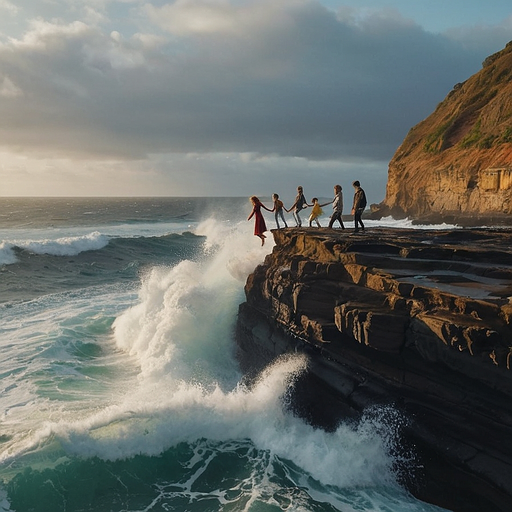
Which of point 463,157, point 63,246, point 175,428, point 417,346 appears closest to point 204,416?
point 175,428

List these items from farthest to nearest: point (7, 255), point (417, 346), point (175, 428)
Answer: point (7, 255)
point (175, 428)
point (417, 346)

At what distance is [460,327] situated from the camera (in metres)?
6.34

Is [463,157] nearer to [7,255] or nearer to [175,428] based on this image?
[7,255]

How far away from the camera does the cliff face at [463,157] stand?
3608 centimetres

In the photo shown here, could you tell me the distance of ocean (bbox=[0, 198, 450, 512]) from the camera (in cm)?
737

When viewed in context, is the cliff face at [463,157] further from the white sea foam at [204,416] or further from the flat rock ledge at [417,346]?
the white sea foam at [204,416]

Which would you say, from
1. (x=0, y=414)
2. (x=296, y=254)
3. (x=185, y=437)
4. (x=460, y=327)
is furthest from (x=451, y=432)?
(x=0, y=414)

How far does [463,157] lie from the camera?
134ft

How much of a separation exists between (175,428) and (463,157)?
39.8m

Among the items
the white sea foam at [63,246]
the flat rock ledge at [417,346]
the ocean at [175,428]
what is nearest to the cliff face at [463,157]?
the ocean at [175,428]

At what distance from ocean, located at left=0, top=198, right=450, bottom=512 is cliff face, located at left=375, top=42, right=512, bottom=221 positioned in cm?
2788

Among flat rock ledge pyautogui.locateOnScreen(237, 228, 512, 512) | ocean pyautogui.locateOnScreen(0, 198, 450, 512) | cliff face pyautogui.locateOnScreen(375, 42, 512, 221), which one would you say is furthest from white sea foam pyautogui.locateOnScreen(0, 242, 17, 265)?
cliff face pyautogui.locateOnScreen(375, 42, 512, 221)

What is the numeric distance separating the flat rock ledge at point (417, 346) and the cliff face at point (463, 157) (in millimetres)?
28271

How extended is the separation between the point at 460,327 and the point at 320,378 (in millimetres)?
3490
